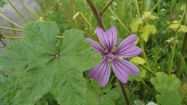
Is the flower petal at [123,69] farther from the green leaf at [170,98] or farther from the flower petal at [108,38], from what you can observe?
the green leaf at [170,98]

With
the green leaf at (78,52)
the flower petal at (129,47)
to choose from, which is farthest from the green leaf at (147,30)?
the green leaf at (78,52)

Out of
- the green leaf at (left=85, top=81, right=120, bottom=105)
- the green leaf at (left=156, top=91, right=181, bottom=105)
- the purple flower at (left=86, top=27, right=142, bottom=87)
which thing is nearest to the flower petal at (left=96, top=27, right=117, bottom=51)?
the purple flower at (left=86, top=27, right=142, bottom=87)

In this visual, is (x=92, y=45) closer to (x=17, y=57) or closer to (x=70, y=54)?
(x=70, y=54)

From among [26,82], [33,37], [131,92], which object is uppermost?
[33,37]

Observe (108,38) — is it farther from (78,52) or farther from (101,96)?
(101,96)

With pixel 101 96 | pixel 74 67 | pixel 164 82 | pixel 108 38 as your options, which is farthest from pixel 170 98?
pixel 74 67

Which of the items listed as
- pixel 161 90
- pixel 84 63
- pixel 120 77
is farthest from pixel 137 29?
pixel 84 63

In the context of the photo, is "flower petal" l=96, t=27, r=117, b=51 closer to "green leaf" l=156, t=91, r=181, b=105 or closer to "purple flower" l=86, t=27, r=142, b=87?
"purple flower" l=86, t=27, r=142, b=87
